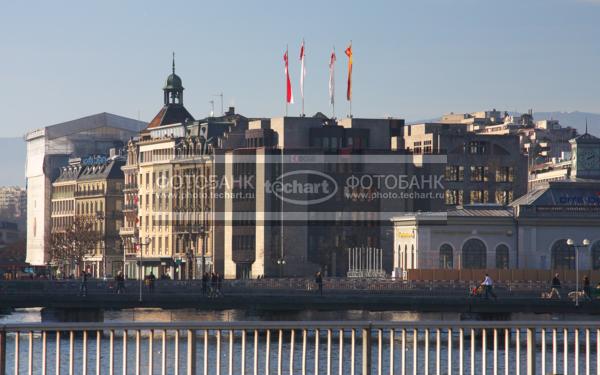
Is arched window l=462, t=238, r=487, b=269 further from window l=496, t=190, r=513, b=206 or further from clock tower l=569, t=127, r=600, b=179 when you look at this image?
window l=496, t=190, r=513, b=206

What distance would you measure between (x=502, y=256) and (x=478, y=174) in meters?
50.8

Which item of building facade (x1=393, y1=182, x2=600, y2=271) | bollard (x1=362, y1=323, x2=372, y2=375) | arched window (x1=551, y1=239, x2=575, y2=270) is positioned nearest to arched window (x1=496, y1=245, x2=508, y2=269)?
building facade (x1=393, y1=182, x2=600, y2=271)

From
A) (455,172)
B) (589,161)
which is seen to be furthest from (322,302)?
(455,172)

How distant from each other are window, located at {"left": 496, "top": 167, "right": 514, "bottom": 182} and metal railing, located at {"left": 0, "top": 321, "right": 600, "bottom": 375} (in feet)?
285

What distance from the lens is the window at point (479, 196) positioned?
7347 inches

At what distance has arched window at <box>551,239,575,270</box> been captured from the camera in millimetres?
137250

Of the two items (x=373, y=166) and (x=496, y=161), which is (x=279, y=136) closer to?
(x=373, y=166)

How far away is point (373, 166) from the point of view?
185500 mm

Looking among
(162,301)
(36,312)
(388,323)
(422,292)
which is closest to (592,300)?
(422,292)

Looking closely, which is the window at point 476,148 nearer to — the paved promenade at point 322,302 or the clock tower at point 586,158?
the clock tower at point 586,158

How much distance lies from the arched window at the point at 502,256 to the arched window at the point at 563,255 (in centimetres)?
337

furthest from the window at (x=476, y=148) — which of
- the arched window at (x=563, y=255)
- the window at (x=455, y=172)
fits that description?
the arched window at (x=563, y=255)

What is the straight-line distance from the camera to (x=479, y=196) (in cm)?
18750

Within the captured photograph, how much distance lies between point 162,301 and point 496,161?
9160 centimetres
